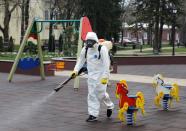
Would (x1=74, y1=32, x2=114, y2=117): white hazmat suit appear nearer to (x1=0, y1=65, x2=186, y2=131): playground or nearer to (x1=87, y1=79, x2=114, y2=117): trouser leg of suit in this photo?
(x1=87, y1=79, x2=114, y2=117): trouser leg of suit

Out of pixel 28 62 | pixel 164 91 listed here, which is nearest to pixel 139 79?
pixel 28 62

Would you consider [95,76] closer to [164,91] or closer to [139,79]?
[164,91]

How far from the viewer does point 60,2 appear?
1885 inches

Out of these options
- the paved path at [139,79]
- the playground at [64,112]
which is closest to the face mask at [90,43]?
the playground at [64,112]

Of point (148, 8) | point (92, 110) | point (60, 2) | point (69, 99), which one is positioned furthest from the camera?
point (60, 2)

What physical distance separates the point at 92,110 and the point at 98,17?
37.1 metres

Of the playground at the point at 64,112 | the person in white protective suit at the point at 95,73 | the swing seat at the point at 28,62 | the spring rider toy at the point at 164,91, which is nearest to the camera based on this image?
the playground at the point at 64,112

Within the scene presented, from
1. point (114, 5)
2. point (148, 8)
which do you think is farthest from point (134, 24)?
point (148, 8)

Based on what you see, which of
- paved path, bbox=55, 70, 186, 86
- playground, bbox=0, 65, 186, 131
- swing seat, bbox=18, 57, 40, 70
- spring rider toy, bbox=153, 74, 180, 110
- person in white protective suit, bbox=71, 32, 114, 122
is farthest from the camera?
swing seat, bbox=18, 57, 40, 70

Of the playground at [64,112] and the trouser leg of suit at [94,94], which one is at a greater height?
the trouser leg of suit at [94,94]

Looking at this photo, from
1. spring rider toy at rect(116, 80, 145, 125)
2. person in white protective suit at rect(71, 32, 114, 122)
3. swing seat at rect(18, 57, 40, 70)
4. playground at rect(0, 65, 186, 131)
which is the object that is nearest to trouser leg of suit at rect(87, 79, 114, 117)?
→ person in white protective suit at rect(71, 32, 114, 122)

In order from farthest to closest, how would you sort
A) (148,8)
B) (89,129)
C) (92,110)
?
(148,8) < (92,110) < (89,129)

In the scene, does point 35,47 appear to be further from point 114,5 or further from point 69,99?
point 114,5

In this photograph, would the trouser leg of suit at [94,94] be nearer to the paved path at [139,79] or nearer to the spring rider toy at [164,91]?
the spring rider toy at [164,91]
